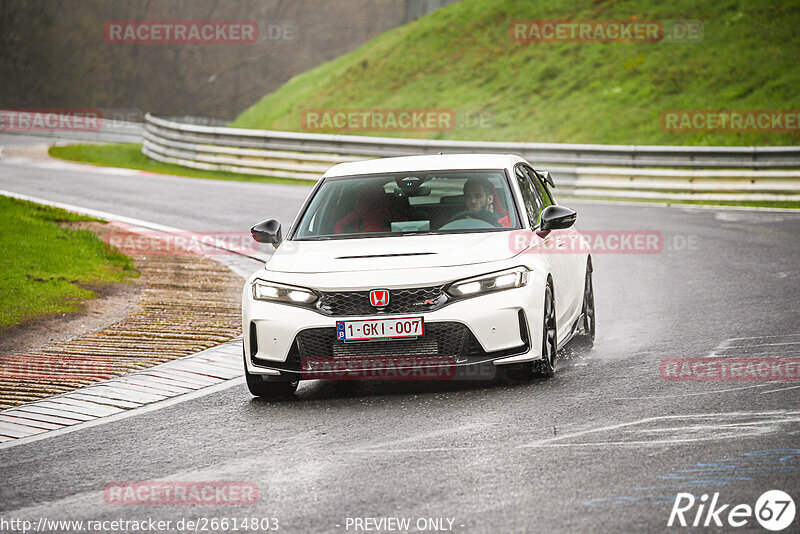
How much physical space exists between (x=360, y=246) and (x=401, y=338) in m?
1.00

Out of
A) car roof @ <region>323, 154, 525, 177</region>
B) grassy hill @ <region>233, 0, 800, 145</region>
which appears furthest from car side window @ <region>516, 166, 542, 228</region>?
grassy hill @ <region>233, 0, 800, 145</region>

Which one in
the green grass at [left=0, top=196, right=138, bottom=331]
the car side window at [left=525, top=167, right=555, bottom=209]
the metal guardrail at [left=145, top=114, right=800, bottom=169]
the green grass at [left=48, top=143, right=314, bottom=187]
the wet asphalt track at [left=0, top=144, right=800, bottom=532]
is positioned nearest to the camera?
the wet asphalt track at [left=0, top=144, right=800, bottom=532]

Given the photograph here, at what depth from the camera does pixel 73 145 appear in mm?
36156

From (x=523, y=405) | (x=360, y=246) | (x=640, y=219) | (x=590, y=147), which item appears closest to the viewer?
(x=523, y=405)

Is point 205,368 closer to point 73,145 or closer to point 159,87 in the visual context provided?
point 73,145

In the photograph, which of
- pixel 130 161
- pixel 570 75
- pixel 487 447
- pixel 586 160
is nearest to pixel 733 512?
pixel 487 447

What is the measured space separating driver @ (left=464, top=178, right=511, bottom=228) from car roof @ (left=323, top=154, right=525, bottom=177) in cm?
17

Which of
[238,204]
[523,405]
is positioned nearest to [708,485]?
[523,405]

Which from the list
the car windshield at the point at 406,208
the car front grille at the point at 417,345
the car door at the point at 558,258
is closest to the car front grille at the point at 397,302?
the car front grille at the point at 417,345

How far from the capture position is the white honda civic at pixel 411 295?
7.53m

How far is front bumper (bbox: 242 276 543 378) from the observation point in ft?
24.7

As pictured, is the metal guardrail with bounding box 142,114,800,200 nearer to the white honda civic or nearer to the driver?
the driver

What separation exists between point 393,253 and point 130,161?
25.3 metres

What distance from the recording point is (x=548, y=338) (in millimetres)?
Answer: 8078
